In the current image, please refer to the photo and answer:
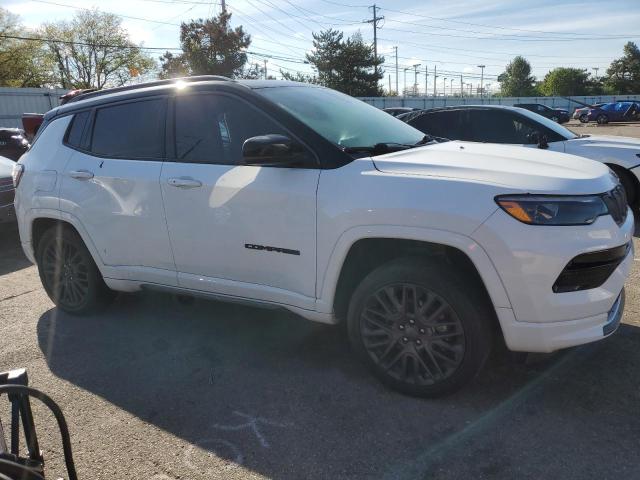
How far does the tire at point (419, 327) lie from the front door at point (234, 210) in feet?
1.28

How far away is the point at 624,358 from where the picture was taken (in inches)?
133

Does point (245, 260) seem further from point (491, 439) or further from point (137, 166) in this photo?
point (491, 439)

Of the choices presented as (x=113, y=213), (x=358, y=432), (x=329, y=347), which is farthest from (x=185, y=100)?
(x=358, y=432)

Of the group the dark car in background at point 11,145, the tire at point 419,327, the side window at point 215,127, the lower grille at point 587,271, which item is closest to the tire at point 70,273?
the side window at point 215,127

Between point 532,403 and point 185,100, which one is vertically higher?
point 185,100

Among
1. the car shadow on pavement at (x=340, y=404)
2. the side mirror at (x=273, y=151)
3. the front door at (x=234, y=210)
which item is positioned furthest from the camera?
the front door at (x=234, y=210)

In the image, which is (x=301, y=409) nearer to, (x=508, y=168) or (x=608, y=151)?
(x=508, y=168)

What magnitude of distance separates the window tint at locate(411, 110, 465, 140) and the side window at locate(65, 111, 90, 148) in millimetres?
5110

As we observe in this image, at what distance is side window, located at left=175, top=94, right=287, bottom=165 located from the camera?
3447 millimetres

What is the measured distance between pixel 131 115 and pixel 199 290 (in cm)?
146

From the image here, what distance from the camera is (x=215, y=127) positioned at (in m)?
3.60

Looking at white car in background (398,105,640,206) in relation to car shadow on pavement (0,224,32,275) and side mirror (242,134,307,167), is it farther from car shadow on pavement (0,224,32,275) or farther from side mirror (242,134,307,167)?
car shadow on pavement (0,224,32,275)

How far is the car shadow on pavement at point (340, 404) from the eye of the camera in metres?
2.52

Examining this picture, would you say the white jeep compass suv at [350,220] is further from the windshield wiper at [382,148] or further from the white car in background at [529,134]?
the white car in background at [529,134]
